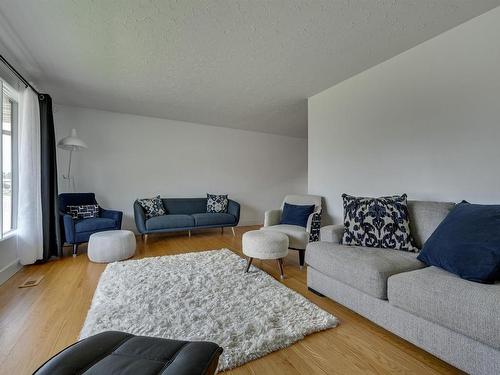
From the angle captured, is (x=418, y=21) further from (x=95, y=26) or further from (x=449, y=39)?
(x=95, y=26)

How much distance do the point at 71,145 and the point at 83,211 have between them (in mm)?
1079

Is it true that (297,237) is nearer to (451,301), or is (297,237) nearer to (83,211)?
(451,301)

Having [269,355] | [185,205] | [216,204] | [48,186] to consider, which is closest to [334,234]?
[269,355]

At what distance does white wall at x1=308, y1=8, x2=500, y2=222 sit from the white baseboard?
3901 millimetres

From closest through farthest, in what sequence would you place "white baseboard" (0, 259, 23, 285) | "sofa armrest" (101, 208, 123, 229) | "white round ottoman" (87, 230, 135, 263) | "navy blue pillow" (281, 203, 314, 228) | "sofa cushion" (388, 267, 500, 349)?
"sofa cushion" (388, 267, 500, 349) → "white baseboard" (0, 259, 23, 285) → "white round ottoman" (87, 230, 135, 263) → "navy blue pillow" (281, 203, 314, 228) → "sofa armrest" (101, 208, 123, 229)

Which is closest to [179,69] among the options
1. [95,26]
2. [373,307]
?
[95,26]

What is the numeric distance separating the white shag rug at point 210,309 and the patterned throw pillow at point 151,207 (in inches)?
68.4

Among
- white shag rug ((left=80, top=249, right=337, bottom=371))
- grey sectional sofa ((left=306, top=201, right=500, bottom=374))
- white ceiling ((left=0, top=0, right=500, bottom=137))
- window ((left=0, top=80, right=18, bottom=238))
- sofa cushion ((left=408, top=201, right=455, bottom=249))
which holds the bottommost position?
white shag rug ((left=80, top=249, right=337, bottom=371))

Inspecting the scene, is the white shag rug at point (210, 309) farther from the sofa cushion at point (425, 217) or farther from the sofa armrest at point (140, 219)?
the sofa armrest at point (140, 219)

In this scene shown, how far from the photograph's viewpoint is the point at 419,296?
1.41 metres

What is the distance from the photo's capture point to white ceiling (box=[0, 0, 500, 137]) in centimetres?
194

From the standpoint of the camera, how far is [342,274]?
74.9 inches

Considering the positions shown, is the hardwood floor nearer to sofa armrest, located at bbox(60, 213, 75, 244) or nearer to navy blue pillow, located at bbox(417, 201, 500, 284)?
navy blue pillow, located at bbox(417, 201, 500, 284)

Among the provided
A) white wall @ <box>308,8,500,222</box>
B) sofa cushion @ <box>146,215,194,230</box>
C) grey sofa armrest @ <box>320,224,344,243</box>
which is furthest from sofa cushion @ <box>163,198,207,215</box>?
grey sofa armrest @ <box>320,224,344,243</box>
